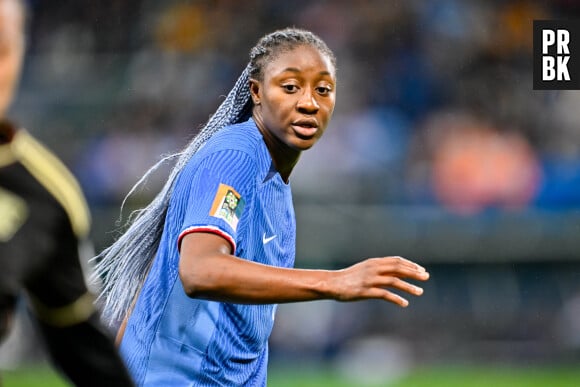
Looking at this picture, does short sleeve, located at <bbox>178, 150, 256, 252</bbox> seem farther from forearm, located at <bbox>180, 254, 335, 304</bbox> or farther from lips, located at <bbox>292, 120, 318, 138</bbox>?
lips, located at <bbox>292, 120, 318, 138</bbox>

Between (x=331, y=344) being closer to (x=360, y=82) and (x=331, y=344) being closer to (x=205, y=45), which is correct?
(x=360, y=82)

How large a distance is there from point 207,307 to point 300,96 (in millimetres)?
872

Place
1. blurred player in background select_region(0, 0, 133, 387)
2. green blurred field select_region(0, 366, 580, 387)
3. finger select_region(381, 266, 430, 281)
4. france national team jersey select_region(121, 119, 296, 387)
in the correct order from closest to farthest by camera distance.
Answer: blurred player in background select_region(0, 0, 133, 387) → finger select_region(381, 266, 430, 281) → france national team jersey select_region(121, 119, 296, 387) → green blurred field select_region(0, 366, 580, 387)

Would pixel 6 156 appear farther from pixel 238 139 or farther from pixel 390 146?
pixel 390 146

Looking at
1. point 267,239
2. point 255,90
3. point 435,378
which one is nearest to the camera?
point 267,239

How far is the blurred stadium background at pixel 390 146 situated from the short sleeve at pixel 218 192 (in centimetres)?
704

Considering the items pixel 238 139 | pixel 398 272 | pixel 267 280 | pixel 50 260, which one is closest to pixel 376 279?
pixel 398 272

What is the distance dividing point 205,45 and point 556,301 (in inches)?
233

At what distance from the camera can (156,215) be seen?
4328mm

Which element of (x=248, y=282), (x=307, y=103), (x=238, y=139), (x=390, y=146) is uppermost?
(x=390, y=146)

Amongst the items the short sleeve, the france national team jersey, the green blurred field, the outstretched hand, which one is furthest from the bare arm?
the green blurred field

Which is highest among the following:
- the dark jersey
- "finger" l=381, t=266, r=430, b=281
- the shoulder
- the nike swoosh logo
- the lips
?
the lips

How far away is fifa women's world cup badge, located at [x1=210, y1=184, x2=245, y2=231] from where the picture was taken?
146 inches

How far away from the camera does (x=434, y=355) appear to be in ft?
37.6
